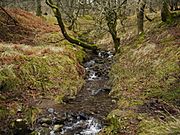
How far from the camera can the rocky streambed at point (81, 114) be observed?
29.7ft

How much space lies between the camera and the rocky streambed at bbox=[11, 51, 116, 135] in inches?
356

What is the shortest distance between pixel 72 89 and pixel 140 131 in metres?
5.81

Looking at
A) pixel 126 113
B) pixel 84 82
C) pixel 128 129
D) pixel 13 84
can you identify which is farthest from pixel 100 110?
pixel 84 82

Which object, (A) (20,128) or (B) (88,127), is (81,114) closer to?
(B) (88,127)

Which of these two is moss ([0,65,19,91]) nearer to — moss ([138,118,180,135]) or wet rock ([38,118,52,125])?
wet rock ([38,118,52,125])

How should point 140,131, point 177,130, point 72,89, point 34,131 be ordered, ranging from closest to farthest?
point 177,130
point 140,131
point 34,131
point 72,89

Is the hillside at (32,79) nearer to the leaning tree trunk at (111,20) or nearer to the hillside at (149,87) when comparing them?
the hillside at (149,87)

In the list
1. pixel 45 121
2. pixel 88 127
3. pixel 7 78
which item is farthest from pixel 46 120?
pixel 7 78

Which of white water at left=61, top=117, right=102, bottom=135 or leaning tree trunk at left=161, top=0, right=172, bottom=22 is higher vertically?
leaning tree trunk at left=161, top=0, right=172, bottom=22

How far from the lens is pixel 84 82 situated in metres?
14.8

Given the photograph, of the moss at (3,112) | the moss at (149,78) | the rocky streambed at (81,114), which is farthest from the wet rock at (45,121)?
the moss at (149,78)

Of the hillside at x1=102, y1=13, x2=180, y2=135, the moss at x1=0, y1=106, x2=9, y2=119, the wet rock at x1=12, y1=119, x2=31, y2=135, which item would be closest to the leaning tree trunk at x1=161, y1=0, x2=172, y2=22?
the hillside at x1=102, y1=13, x2=180, y2=135

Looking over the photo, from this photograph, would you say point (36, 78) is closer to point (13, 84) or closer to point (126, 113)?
point (13, 84)

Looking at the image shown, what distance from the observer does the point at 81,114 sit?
33.3ft
